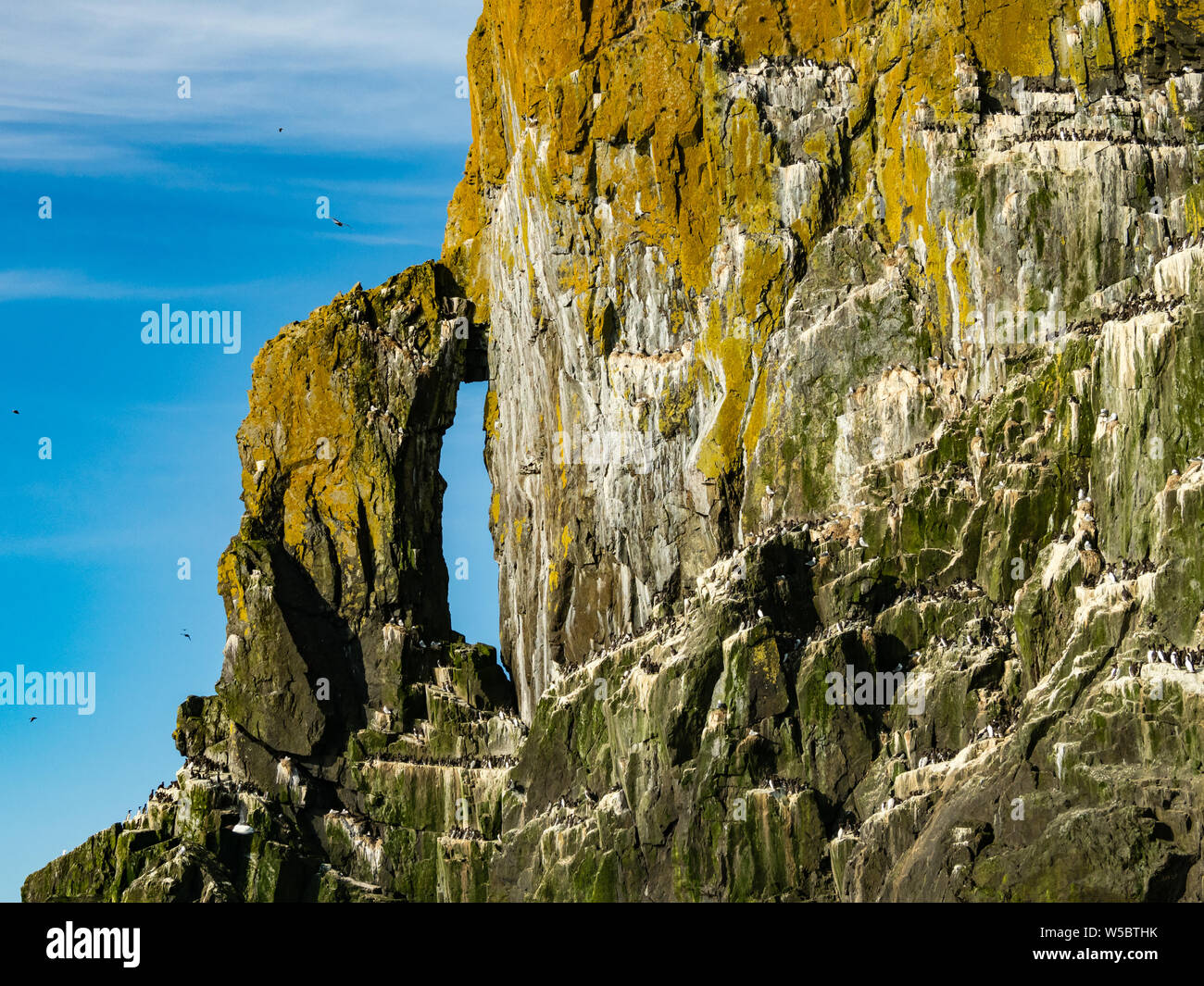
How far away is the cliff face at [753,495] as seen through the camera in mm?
78000

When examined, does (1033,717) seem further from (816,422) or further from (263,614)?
(263,614)

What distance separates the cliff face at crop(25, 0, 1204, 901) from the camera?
78.0 metres

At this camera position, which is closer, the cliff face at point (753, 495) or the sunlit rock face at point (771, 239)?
the cliff face at point (753, 495)

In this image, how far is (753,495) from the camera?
96.6 m

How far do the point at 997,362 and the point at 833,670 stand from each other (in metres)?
14.9

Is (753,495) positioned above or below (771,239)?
below

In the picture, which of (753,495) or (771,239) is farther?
(771,239)

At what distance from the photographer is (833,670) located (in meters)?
85.2

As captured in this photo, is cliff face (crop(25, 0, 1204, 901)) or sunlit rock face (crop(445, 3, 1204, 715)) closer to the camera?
cliff face (crop(25, 0, 1204, 901))

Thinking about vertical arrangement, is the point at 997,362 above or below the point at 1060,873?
above
